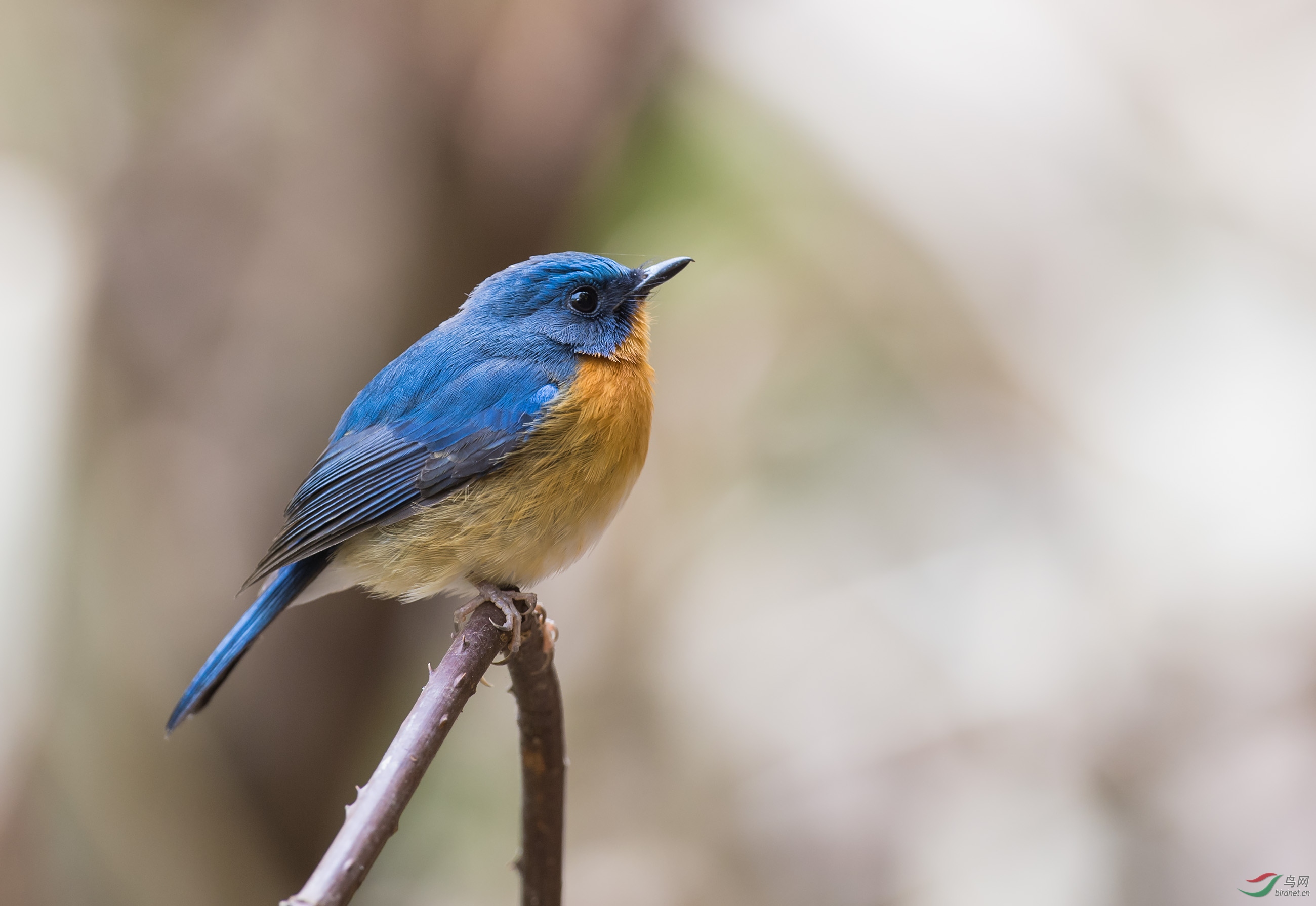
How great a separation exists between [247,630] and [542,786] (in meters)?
1.03

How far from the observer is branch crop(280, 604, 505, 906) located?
4.81ft

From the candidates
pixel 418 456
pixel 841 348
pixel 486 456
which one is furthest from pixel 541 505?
pixel 841 348

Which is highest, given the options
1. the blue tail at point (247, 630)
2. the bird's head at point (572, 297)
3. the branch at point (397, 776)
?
the bird's head at point (572, 297)

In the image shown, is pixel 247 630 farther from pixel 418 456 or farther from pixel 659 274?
pixel 659 274

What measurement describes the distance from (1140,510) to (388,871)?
12.2 ft

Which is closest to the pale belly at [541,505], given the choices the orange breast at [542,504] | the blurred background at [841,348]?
the orange breast at [542,504]

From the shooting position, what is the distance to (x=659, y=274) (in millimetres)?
2984

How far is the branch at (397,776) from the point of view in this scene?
4.81ft

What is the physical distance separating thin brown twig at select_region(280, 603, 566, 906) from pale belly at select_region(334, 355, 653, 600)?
0.50ft

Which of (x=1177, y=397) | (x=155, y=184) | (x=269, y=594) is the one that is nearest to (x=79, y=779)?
(x=269, y=594)

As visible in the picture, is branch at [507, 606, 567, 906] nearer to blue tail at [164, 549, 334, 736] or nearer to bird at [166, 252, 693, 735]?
bird at [166, 252, 693, 735]

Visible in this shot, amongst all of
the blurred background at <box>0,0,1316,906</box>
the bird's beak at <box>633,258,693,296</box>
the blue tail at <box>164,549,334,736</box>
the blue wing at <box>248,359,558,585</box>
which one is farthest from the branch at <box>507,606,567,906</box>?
the blurred background at <box>0,0,1316,906</box>

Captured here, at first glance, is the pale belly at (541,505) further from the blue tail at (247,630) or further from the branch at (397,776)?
the branch at (397,776)

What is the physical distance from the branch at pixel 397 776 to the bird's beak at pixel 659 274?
1188 mm
